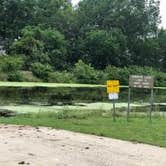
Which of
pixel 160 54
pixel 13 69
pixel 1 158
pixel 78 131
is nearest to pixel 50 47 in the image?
pixel 13 69

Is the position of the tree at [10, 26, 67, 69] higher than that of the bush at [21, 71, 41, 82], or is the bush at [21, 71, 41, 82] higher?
the tree at [10, 26, 67, 69]

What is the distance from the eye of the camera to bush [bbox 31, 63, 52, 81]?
56.5m

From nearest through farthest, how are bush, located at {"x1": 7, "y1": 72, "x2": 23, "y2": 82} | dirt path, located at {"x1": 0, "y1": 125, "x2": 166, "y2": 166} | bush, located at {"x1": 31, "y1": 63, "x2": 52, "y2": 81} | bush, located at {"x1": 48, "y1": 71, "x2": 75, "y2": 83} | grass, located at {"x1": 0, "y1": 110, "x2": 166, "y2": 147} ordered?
dirt path, located at {"x1": 0, "y1": 125, "x2": 166, "y2": 166}, grass, located at {"x1": 0, "y1": 110, "x2": 166, "y2": 147}, bush, located at {"x1": 7, "y1": 72, "x2": 23, "y2": 82}, bush, located at {"x1": 31, "y1": 63, "x2": 52, "y2": 81}, bush, located at {"x1": 48, "y1": 71, "x2": 75, "y2": 83}

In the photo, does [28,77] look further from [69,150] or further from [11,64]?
[69,150]

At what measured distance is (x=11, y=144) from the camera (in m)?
10.7

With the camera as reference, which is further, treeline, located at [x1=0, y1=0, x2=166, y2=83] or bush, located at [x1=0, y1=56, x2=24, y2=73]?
treeline, located at [x1=0, y1=0, x2=166, y2=83]

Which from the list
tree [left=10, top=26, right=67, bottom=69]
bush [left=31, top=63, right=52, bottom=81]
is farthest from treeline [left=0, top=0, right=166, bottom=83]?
bush [left=31, top=63, right=52, bottom=81]

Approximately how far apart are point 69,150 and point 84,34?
6508cm

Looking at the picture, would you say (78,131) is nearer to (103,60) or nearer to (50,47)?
(50,47)

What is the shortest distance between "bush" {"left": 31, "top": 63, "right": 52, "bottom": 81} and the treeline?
97 centimetres

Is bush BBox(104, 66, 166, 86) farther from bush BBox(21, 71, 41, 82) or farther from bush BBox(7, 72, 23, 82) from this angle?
bush BBox(7, 72, 23, 82)

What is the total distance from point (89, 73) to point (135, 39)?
21.3 meters

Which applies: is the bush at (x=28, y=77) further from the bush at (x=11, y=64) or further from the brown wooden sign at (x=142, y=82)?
the brown wooden sign at (x=142, y=82)

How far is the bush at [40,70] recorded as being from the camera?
56.5 metres
